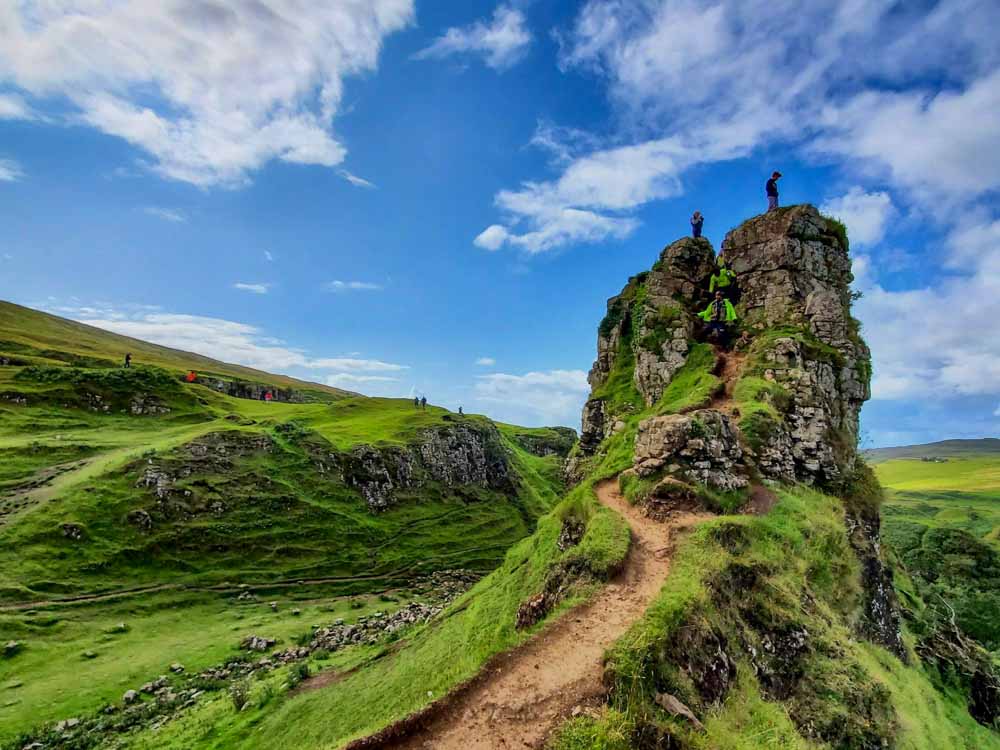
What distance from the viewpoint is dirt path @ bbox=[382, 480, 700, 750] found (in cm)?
957

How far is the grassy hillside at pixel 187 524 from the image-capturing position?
3526cm

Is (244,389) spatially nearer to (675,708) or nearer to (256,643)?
(256,643)

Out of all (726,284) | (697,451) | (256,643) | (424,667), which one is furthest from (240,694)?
(726,284)

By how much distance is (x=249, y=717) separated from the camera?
22.9 metres

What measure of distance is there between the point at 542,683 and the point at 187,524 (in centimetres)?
5546

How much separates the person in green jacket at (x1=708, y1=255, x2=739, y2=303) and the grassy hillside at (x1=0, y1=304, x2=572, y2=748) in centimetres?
3693

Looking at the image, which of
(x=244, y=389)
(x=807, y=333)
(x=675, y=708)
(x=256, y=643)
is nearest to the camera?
(x=675, y=708)

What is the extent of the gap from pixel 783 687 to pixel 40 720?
37235mm

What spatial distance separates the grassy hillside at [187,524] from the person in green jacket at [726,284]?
3693cm

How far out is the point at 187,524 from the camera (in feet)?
171

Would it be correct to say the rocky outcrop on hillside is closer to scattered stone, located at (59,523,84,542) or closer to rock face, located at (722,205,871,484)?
scattered stone, located at (59,523,84,542)

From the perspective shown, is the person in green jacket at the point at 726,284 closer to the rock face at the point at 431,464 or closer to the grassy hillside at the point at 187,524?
the grassy hillside at the point at 187,524

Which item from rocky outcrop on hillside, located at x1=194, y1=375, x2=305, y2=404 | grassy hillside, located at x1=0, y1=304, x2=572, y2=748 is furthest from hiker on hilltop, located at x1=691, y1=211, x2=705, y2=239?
rocky outcrop on hillside, located at x1=194, y1=375, x2=305, y2=404

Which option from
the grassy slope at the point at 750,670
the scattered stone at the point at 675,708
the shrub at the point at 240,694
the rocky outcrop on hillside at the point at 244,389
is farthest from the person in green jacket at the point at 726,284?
the rocky outcrop on hillside at the point at 244,389
